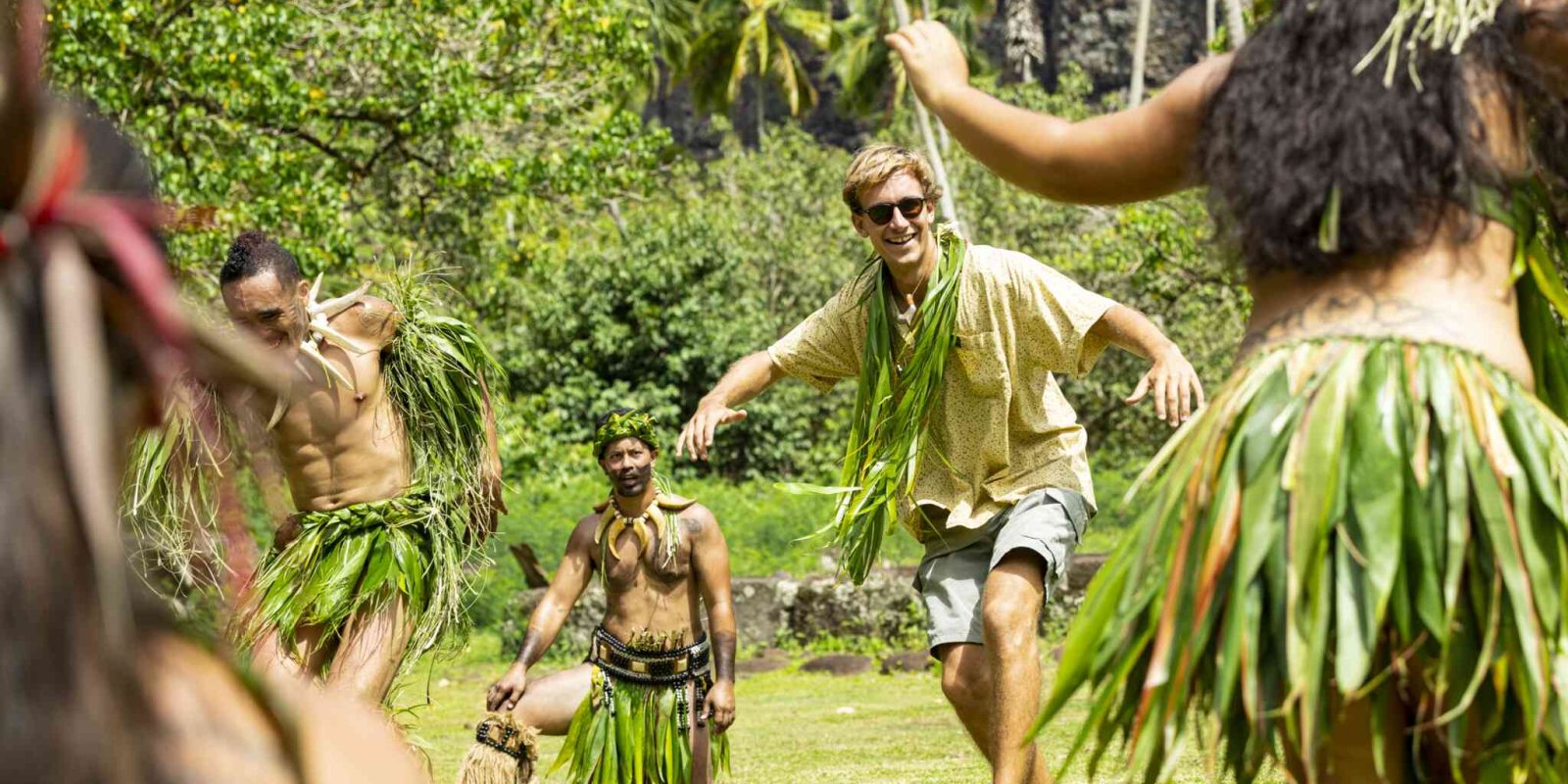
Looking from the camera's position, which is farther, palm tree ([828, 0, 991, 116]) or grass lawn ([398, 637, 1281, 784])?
palm tree ([828, 0, 991, 116])

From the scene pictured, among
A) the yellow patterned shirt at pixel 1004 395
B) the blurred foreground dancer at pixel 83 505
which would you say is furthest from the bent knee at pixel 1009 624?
the blurred foreground dancer at pixel 83 505

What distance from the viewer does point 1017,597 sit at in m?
4.66

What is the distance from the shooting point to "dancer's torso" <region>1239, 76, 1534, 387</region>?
259 cm

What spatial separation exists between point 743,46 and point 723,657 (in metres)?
36.9

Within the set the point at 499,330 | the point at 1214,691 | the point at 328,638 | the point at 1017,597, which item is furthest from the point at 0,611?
the point at 499,330

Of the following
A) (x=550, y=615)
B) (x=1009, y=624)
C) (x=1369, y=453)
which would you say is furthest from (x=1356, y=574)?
(x=550, y=615)

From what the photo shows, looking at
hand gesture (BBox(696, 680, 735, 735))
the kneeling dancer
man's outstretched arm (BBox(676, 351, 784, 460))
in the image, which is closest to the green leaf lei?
man's outstretched arm (BBox(676, 351, 784, 460))

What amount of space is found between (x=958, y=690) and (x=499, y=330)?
18.7 meters

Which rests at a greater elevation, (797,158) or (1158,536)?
(797,158)

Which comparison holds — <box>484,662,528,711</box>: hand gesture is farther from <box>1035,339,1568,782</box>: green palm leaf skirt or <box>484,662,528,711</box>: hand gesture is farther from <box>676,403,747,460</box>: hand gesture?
<box>1035,339,1568,782</box>: green palm leaf skirt

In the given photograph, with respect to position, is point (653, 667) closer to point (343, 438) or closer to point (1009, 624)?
point (343, 438)

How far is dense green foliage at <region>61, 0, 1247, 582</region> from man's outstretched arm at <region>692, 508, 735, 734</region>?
21.6 inches

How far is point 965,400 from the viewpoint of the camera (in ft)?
16.7

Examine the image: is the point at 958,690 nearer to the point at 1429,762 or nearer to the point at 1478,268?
the point at 1429,762
